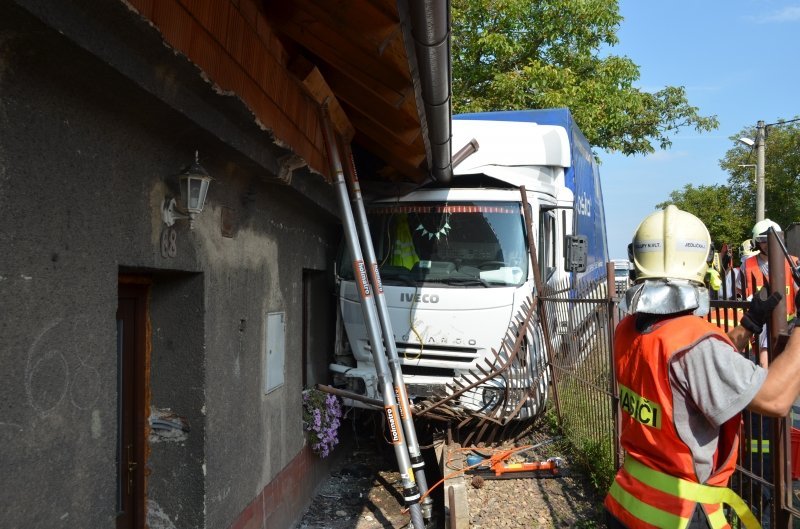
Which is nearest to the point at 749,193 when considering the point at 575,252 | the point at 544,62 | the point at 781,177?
the point at 781,177

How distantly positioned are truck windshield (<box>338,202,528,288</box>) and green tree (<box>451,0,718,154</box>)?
29.5ft

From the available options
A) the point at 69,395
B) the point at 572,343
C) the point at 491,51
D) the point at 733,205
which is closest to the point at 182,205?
the point at 69,395

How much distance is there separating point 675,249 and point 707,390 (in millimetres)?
502

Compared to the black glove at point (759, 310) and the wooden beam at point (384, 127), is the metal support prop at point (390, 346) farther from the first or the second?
the black glove at point (759, 310)

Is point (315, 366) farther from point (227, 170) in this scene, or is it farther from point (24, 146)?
point (24, 146)

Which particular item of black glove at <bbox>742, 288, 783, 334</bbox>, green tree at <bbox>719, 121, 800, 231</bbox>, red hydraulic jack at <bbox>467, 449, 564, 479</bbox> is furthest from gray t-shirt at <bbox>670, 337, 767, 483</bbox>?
green tree at <bbox>719, 121, 800, 231</bbox>

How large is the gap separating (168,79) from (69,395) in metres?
1.30

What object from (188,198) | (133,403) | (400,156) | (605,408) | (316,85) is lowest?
(605,408)

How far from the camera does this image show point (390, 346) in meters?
5.68

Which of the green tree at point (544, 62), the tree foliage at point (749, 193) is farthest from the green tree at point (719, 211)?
the green tree at point (544, 62)

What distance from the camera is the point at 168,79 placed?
113 inches

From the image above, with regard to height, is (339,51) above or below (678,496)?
above

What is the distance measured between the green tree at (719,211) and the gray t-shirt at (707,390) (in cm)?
2976

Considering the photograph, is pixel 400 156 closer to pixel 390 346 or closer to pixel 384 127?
pixel 384 127
